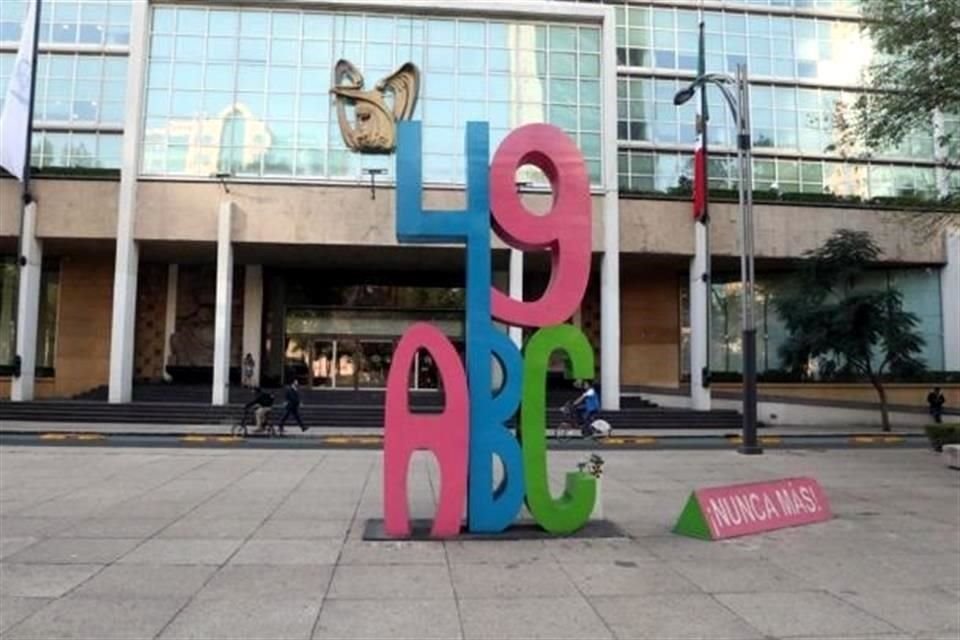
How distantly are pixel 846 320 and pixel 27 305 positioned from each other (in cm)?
3082

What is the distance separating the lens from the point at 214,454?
61.3 ft

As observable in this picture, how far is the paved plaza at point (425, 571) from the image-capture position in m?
6.22

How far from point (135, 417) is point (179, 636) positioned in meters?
25.7

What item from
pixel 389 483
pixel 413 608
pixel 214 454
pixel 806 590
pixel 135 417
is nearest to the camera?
pixel 413 608

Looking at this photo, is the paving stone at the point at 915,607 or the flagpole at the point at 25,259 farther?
the flagpole at the point at 25,259

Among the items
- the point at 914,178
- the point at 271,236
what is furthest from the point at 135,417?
the point at 914,178

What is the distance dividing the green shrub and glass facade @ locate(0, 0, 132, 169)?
3391 centimetres

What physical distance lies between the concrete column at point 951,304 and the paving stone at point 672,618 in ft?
120

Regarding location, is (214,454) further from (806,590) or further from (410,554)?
(806,590)

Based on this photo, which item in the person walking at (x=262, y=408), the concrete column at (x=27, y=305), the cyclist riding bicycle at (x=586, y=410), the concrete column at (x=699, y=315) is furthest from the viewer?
the concrete column at (x=699, y=315)

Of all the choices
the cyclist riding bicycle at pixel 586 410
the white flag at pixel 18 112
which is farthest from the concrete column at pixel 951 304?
the white flag at pixel 18 112

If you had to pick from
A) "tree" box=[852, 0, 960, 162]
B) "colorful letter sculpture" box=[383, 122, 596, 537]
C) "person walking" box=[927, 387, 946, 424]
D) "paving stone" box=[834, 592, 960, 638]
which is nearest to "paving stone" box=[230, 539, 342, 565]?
"colorful letter sculpture" box=[383, 122, 596, 537]

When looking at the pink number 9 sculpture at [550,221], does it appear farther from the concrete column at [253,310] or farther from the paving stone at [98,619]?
the concrete column at [253,310]

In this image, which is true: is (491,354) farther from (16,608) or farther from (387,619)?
(16,608)
